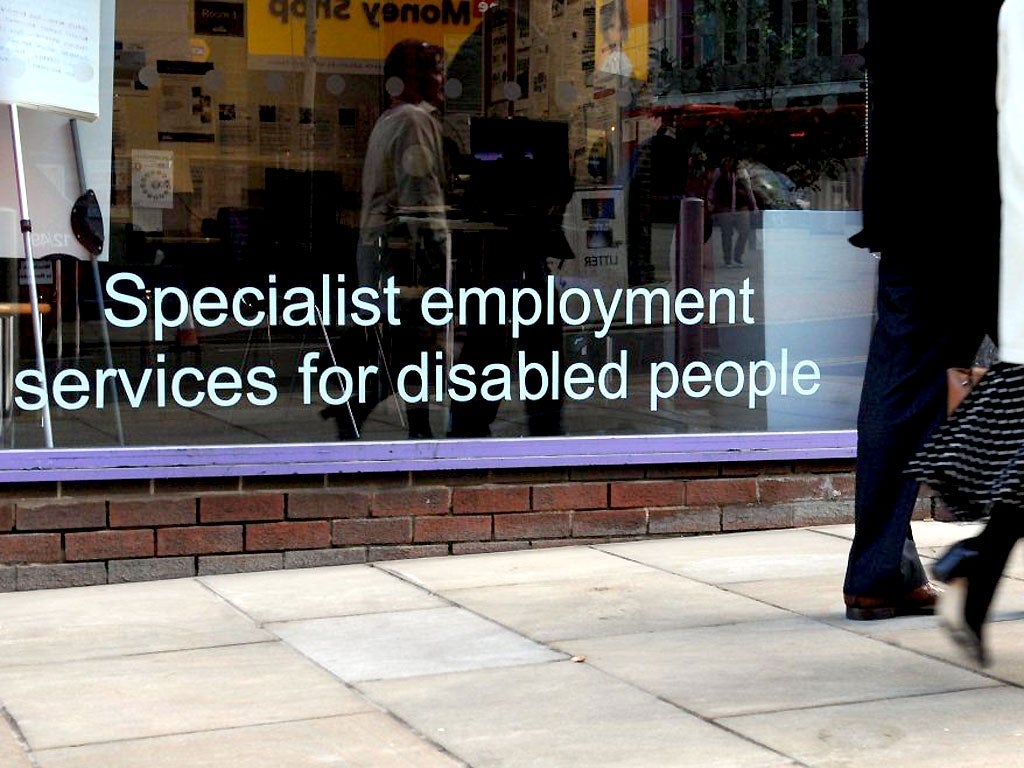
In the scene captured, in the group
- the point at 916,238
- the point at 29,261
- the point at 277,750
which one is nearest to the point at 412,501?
the point at 29,261

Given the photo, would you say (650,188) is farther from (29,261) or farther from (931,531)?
(29,261)

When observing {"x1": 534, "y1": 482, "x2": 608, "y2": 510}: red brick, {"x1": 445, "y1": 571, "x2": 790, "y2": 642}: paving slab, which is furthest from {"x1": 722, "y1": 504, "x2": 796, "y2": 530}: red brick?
{"x1": 445, "y1": 571, "x2": 790, "y2": 642}: paving slab

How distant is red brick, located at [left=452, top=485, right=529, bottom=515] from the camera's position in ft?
20.0

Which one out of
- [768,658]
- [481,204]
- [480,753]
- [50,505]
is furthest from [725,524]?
[480,753]

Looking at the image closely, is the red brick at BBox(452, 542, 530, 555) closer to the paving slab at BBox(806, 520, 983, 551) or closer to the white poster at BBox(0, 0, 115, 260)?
the paving slab at BBox(806, 520, 983, 551)

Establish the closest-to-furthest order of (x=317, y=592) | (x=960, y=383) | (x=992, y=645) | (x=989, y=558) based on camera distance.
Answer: (x=989, y=558), (x=960, y=383), (x=992, y=645), (x=317, y=592)

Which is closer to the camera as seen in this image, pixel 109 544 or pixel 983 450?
pixel 983 450

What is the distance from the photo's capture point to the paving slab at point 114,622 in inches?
188

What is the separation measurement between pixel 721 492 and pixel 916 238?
2.03 m

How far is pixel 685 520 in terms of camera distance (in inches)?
251

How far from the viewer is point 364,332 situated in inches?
241

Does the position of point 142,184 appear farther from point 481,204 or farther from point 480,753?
point 480,753

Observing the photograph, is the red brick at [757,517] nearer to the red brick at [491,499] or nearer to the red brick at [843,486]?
the red brick at [843,486]

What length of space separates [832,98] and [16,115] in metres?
3.12
